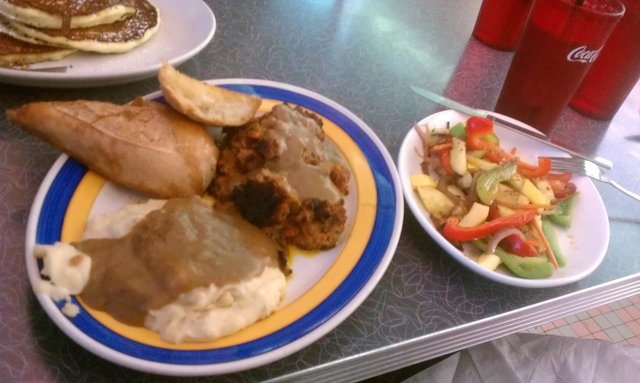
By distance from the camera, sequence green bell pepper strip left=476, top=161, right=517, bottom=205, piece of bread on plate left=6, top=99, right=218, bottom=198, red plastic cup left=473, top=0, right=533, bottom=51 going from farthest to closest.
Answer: red plastic cup left=473, top=0, right=533, bottom=51 < green bell pepper strip left=476, top=161, right=517, bottom=205 < piece of bread on plate left=6, top=99, right=218, bottom=198

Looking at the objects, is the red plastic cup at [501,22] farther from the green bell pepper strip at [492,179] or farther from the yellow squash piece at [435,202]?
the yellow squash piece at [435,202]

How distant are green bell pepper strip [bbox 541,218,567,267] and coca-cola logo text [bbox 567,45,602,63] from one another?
491mm

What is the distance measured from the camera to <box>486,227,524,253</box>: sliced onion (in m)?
1.17

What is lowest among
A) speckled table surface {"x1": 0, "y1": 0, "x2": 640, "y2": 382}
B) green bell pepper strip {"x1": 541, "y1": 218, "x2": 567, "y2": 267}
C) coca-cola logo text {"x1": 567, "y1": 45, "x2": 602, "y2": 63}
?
speckled table surface {"x1": 0, "y1": 0, "x2": 640, "y2": 382}

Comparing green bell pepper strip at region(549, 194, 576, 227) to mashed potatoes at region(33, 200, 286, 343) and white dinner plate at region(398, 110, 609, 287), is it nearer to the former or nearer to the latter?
white dinner plate at region(398, 110, 609, 287)

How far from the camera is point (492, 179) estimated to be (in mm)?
1281

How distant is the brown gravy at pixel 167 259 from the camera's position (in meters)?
0.83

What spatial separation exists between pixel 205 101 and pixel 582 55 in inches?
41.2

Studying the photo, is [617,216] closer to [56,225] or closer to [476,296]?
[476,296]

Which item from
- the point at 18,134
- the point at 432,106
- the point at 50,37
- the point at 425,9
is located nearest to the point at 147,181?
the point at 18,134

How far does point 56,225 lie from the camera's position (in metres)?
0.93

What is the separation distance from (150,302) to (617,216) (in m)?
1.31

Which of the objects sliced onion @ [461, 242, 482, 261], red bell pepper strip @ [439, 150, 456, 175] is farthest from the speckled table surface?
red bell pepper strip @ [439, 150, 456, 175]

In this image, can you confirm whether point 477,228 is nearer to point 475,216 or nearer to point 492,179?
point 475,216
